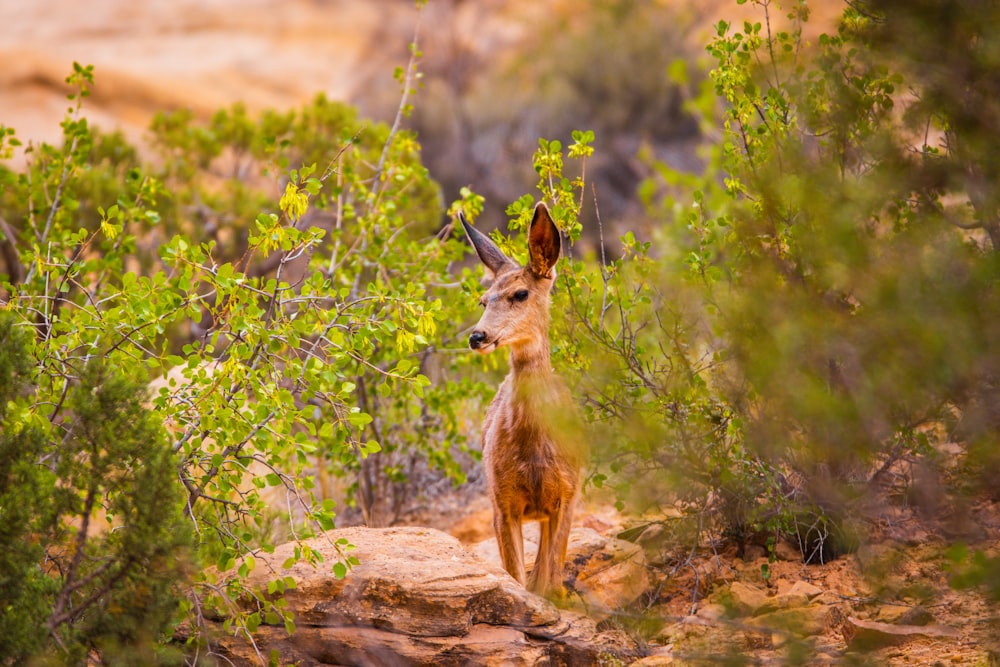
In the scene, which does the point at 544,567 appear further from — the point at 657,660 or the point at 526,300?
the point at 526,300

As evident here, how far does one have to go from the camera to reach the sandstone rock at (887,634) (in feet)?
19.6

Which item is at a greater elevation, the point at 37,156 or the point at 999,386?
the point at 37,156

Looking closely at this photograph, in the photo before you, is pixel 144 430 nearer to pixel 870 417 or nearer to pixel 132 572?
pixel 132 572

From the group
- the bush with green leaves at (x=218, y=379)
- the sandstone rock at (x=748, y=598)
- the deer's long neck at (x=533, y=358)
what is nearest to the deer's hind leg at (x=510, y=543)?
the deer's long neck at (x=533, y=358)

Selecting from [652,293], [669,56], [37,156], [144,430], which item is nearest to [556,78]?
[669,56]

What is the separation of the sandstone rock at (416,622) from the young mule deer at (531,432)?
80cm

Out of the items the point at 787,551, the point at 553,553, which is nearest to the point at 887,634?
the point at 787,551

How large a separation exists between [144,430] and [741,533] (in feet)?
13.7

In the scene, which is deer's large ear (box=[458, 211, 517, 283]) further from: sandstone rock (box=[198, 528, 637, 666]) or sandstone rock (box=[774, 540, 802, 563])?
sandstone rock (box=[774, 540, 802, 563])

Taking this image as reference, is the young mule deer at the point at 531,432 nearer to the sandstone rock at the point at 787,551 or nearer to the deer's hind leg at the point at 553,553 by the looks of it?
the deer's hind leg at the point at 553,553

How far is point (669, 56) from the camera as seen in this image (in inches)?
1071

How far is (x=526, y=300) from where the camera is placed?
7.22 m

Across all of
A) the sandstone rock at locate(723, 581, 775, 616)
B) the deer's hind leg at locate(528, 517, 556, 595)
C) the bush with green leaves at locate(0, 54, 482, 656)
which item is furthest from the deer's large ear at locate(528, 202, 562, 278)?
the sandstone rock at locate(723, 581, 775, 616)

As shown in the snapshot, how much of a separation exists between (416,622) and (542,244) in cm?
255
